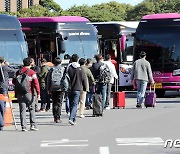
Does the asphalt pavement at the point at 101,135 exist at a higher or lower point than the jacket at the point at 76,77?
lower

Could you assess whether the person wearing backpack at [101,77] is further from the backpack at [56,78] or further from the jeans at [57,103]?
the jeans at [57,103]

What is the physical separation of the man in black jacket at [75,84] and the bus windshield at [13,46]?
29.7ft

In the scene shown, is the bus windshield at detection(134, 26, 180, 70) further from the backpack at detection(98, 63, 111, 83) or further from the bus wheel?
the backpack at detection(98, 63, 111, 83)

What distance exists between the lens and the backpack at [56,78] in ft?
62.8

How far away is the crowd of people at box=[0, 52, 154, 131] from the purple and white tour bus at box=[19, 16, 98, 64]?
230 inches

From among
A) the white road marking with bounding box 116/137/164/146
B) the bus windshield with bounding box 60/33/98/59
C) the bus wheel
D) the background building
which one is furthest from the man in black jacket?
Result: the background building

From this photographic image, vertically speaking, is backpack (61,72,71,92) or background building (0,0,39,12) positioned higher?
backpack (61,72,71,92)

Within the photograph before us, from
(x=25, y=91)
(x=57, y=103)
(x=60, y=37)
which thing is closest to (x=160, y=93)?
(x=60, y=37)

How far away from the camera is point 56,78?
1936 cm

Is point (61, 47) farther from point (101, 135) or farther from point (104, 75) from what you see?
point (101, 135)

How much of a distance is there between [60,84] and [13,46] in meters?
9.27

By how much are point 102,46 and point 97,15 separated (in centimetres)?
6859

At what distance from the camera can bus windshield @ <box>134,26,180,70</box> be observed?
29411mm

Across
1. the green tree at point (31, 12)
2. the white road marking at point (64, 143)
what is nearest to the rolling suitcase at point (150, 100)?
the white road marking at point (64, 143)
